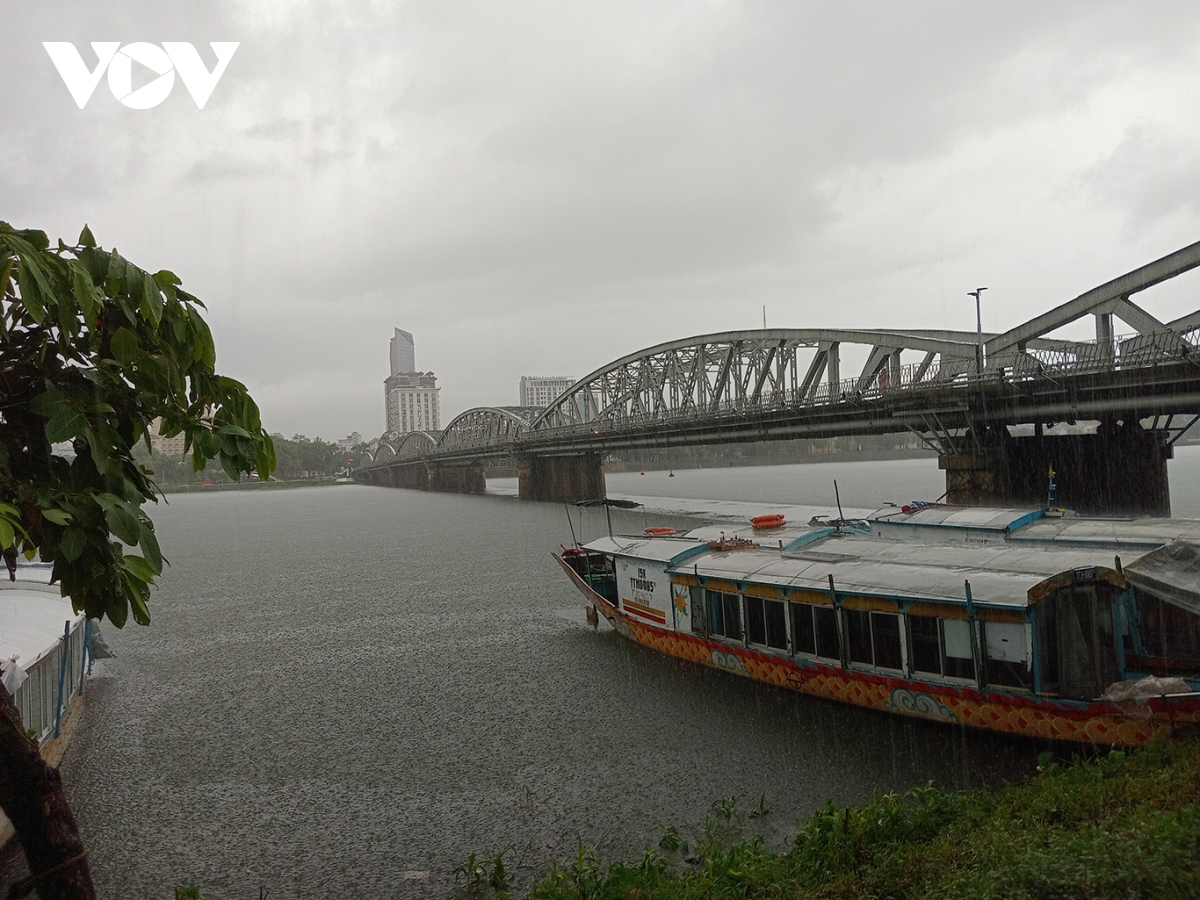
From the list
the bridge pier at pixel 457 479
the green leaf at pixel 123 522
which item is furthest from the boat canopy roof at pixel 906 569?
the bridge pier at pixel 457 479

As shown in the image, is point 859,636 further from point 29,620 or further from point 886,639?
point 29,620

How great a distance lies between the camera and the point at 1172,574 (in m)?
13.0

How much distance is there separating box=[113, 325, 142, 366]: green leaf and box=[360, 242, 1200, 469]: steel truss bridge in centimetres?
3633

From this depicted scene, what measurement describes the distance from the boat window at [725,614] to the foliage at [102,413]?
15.6 meters

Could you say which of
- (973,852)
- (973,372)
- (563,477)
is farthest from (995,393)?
(563,477)

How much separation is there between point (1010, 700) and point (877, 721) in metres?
3.19

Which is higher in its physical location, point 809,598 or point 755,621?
point 809,598

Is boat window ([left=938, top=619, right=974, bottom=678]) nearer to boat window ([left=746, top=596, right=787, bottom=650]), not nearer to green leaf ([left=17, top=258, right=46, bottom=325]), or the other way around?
boat window ([left=746, top=596, right=787, bottom=650])

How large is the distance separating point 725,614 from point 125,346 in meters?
17.0

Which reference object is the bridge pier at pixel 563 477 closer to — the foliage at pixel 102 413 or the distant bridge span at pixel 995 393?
the distant bridge span at pixel 995 393

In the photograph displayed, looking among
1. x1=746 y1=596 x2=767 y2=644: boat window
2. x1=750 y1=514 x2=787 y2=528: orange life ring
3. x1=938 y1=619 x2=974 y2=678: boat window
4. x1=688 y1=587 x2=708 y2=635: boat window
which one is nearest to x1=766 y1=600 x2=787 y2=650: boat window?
x1=746 y1=596 x2=767 y2=644: boat window

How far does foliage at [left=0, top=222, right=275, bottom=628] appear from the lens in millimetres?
4129

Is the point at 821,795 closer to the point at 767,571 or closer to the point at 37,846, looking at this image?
the point at 767,571

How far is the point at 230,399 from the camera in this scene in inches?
196
